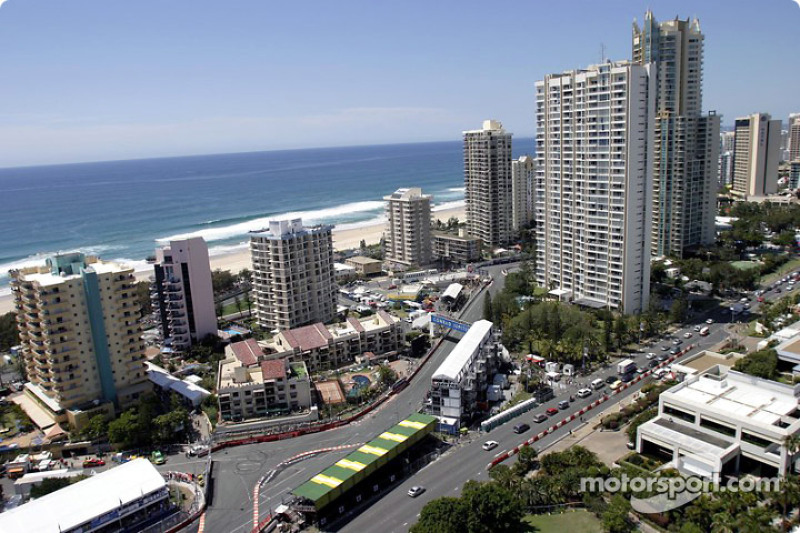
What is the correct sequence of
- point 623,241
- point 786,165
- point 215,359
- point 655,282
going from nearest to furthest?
1. point 215,359
2. point 623,241
3. point 655,282
4. point 786,165

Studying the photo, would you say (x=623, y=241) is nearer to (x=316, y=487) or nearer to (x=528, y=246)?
(x=528, y=246)

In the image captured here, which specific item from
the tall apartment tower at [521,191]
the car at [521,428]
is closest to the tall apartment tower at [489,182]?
the tall apartment tower at [521,191]

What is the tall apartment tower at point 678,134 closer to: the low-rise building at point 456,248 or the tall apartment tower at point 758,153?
the low-rise building at point 456,248

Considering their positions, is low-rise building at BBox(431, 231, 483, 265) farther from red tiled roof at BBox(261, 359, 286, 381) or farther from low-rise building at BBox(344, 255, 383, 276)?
red tiled roof at BBox(261, 359, 286, 381)

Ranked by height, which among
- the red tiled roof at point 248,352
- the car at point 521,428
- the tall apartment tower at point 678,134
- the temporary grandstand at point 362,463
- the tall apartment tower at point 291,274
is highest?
the tall apartment tower at point 678,134

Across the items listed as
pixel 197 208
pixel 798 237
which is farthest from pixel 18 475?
pixel 197 208

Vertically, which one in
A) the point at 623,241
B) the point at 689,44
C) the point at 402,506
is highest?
the point at 689,44

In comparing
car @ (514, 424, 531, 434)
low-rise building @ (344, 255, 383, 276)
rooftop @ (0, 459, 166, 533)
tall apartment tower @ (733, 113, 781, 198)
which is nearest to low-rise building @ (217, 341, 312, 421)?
rooftop @ (0, 459, 166, 533)
